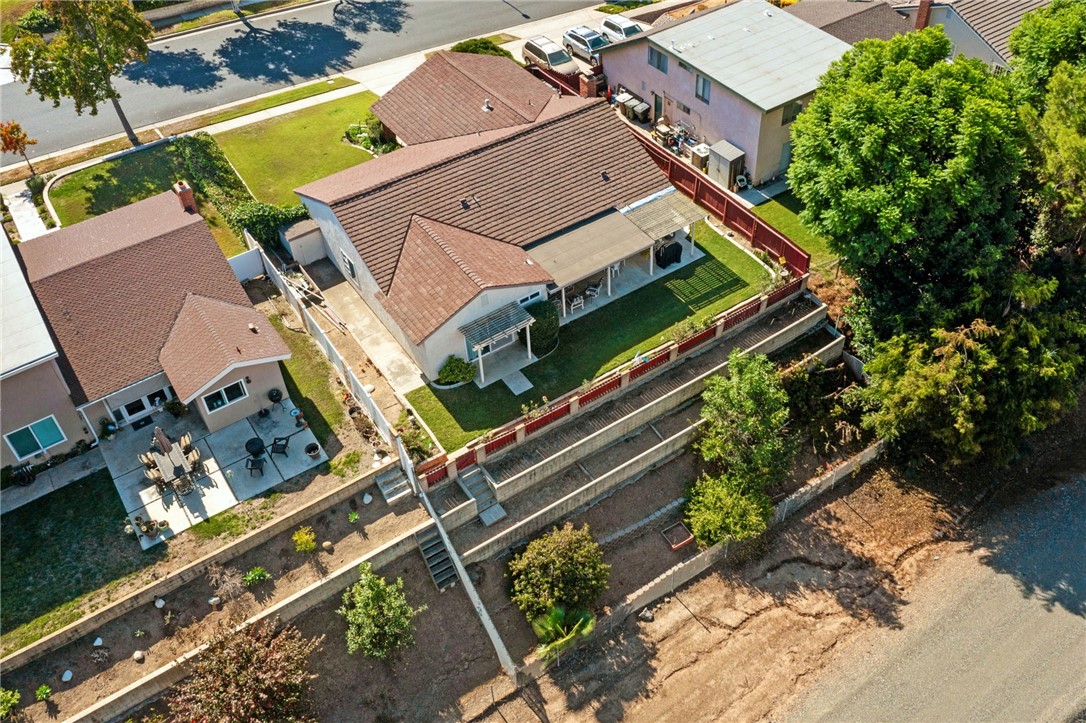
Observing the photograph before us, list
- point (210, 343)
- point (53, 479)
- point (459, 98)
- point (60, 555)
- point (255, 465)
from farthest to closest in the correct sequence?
point (459, 98) → point (210, 343) → point (53, 479) → point (255, 465) → point (60, 555)

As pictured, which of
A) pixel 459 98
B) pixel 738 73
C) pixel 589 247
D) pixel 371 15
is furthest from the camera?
pixel 371 15

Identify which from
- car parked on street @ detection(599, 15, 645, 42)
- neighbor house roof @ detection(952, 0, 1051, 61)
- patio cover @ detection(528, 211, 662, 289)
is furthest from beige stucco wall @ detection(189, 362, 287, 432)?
neighbor house roof @ detection(952, 0, 1051, 61)

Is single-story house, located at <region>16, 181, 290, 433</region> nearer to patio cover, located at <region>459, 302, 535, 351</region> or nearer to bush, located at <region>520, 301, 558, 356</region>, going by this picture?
patio cover, located at <region>459, 302, 535, 351</region>

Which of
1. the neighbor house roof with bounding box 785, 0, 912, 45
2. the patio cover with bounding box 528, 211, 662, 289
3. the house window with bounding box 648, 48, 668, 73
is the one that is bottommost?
the patio cover with bounding box 528, 211, 662, 289

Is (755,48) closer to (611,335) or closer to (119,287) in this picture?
(611,335)

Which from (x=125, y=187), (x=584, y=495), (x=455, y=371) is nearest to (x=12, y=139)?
(x=125, y=187)

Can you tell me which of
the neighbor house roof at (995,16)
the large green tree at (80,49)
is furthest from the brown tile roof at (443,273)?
the neighbor house roof at (995,16)
